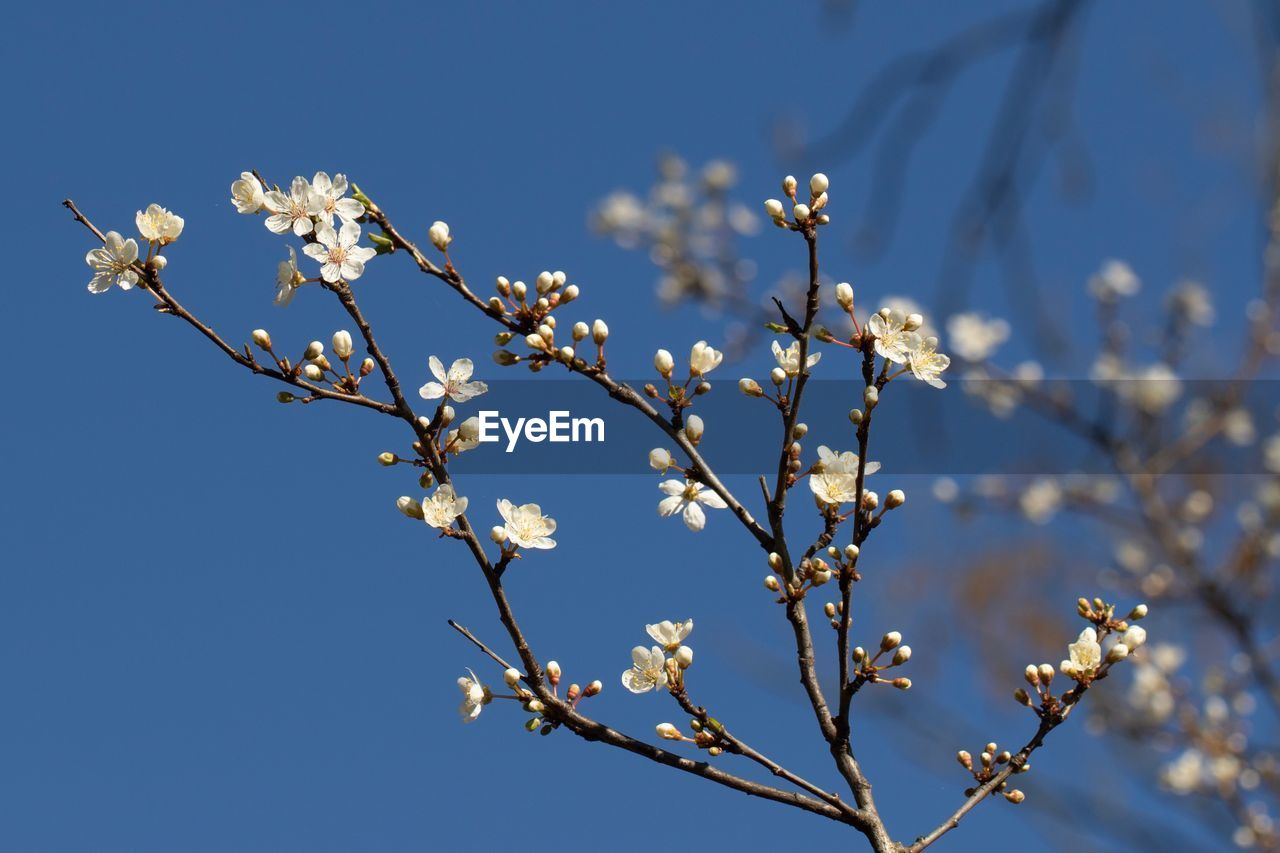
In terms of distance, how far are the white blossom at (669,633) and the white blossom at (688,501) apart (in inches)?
6.6

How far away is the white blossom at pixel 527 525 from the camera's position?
1.97 m

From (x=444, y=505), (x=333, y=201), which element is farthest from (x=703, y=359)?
(x=333, y=201)

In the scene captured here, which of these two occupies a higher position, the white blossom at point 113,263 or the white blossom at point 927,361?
the white blossom at point 927,361

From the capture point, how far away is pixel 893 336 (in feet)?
6.23

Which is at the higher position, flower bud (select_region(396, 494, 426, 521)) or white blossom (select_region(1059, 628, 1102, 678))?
white blossom (select_region(1059, 628, 1102, 678))

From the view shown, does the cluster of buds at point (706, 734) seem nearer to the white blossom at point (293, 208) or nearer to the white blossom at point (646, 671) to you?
the white blossom at point (646, 671)

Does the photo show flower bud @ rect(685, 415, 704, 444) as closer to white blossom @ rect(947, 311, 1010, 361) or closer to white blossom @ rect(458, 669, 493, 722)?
white blossom @ rect(458, 669, 493, 722)

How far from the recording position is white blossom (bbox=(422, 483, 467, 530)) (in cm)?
188

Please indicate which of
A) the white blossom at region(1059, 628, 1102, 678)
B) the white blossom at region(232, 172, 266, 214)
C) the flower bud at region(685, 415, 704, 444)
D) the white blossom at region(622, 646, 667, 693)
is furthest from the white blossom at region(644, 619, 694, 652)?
the white blossom at region(232, 172, 266, 214)

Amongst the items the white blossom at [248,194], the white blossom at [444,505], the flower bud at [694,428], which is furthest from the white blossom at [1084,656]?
the white blossom at [248,194]

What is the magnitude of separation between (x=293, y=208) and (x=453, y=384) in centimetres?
38

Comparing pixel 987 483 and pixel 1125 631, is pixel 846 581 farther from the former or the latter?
pixel 987 483

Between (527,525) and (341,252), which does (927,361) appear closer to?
(527,525)

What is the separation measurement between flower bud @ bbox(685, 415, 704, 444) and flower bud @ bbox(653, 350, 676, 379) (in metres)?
0.09
